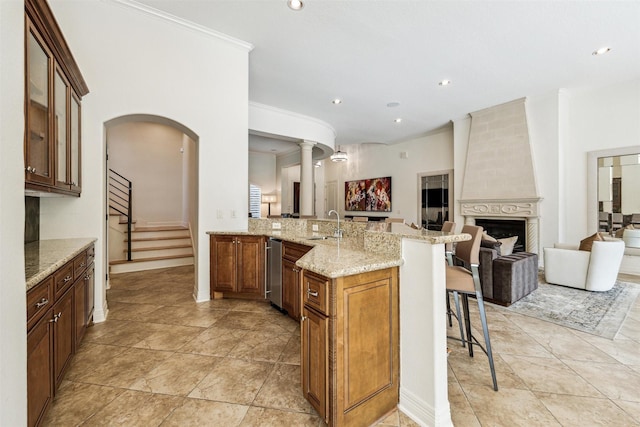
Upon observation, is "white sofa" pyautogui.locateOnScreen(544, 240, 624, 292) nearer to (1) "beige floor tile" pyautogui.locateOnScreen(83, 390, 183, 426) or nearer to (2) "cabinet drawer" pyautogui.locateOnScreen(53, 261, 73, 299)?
(1) "beige floor tile" pyautogui.locateOnScreen(83, 390, 183, 426)

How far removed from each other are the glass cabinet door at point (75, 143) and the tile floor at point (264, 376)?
1.44m

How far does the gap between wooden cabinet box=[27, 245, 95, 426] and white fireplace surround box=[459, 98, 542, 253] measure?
22.2ft

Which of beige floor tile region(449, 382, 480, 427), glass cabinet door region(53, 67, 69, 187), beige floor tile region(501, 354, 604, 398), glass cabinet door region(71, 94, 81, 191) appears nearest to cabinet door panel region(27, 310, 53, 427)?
glass cabinet door region(53, 67, 69, 187)

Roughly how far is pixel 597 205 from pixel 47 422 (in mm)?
7693

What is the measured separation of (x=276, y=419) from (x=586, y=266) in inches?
186

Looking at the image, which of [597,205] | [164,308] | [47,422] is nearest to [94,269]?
[164,308]

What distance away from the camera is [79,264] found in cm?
212

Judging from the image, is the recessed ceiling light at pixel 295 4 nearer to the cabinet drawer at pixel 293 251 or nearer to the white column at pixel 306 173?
the cabinet drawer at pixel 293 251

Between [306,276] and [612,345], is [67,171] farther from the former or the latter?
[612,345]

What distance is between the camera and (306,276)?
159 cm

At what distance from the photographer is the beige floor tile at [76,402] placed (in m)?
1.52

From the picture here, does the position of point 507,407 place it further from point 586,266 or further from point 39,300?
point 586,266

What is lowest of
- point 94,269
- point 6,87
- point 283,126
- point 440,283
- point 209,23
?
point 94,269

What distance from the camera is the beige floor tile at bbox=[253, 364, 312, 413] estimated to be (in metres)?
1.65
